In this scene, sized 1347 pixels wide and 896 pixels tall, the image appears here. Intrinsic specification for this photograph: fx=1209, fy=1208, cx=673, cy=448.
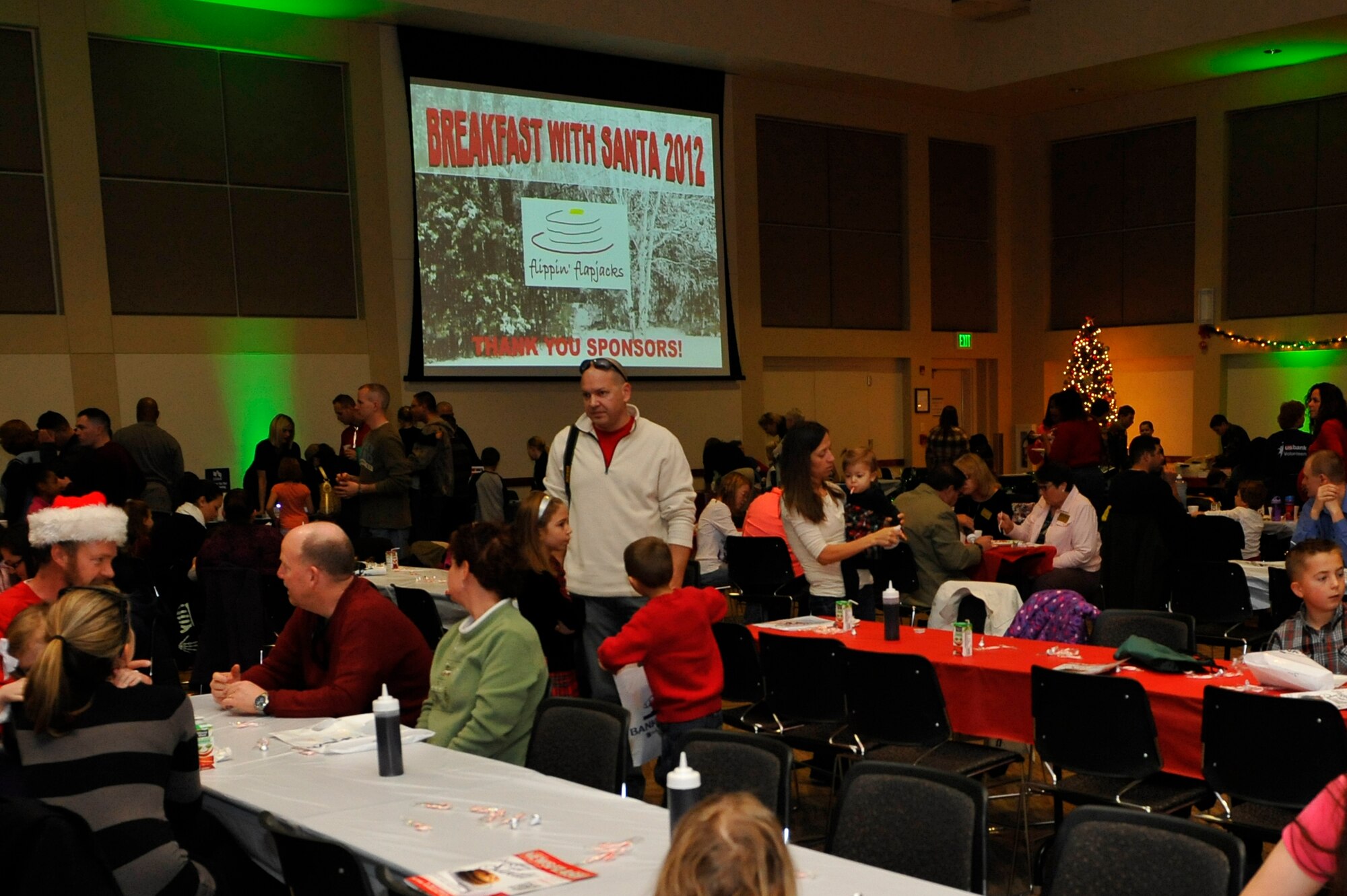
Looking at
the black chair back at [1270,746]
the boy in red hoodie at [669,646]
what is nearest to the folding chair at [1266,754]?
the black chair back at [1270,746]

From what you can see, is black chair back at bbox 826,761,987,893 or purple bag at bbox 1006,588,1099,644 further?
purple bag at bbox 1006,588,1099,644

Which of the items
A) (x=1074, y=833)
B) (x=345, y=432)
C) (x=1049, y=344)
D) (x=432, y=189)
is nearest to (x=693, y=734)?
(x=1074, y=833)

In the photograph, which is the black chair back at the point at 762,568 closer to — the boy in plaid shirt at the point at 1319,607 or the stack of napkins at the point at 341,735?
the boy in plaid shirt at the point at 1319,607

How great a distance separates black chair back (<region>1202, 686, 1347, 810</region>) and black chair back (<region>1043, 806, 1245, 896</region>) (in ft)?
4.44

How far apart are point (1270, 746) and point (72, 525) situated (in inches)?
152

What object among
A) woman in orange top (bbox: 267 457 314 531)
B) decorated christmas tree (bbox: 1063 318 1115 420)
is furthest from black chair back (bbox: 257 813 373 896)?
decorated christmas tree (bbox: 1063 318 1115 420)

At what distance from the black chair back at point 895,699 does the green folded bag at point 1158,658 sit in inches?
27.8

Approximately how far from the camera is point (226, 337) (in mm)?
11320

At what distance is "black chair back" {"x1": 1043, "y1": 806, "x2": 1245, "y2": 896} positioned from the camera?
2.31m

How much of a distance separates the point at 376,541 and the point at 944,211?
10949 millimetres

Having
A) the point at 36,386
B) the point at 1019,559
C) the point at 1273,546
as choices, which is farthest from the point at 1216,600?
the point at 36,386

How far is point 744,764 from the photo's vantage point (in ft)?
10.1

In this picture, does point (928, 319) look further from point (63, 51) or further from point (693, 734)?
point (693, 734)

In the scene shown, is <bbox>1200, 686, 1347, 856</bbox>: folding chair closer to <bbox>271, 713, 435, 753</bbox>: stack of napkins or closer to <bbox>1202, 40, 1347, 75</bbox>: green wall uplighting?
<bbox>271, 713, 435, 753</bbox>: stack of napkins
